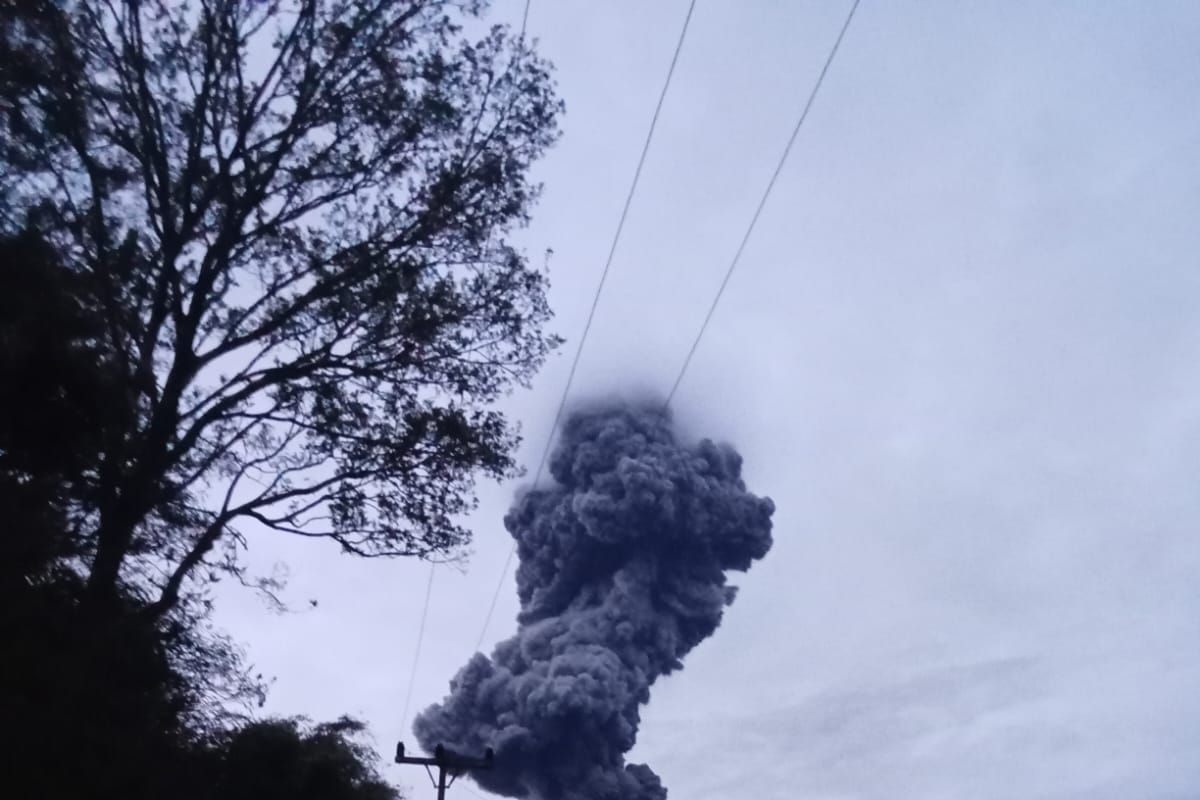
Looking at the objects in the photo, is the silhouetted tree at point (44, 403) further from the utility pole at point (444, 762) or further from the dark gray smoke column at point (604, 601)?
the dark gray smoke column at point (604, 601)

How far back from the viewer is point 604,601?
56.9m

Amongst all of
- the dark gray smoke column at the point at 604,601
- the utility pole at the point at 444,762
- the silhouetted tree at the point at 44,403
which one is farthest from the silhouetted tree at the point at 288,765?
the dark gray smoke column at the point at 604,601

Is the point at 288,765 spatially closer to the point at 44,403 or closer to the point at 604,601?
the point at 44,403

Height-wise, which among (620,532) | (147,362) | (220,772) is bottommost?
(220,772)

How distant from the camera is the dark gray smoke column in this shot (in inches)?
2140

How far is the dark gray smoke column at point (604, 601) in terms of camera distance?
54.3 metres

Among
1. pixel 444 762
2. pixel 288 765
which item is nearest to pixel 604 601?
pixel 444 762

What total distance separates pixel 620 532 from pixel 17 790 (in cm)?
4604

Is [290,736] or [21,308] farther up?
[21,308]

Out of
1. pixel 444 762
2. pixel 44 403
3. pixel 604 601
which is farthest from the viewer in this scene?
pixel 604 601

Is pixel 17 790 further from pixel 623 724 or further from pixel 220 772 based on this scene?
pixel 623 724

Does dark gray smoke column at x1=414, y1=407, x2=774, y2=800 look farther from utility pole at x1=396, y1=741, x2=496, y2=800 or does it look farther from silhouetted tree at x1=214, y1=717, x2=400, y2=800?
silhouetted tree at x1=214, y1=717, x2=400, y2=800

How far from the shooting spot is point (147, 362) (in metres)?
12.0

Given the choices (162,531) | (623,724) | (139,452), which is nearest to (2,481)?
(139,452)
